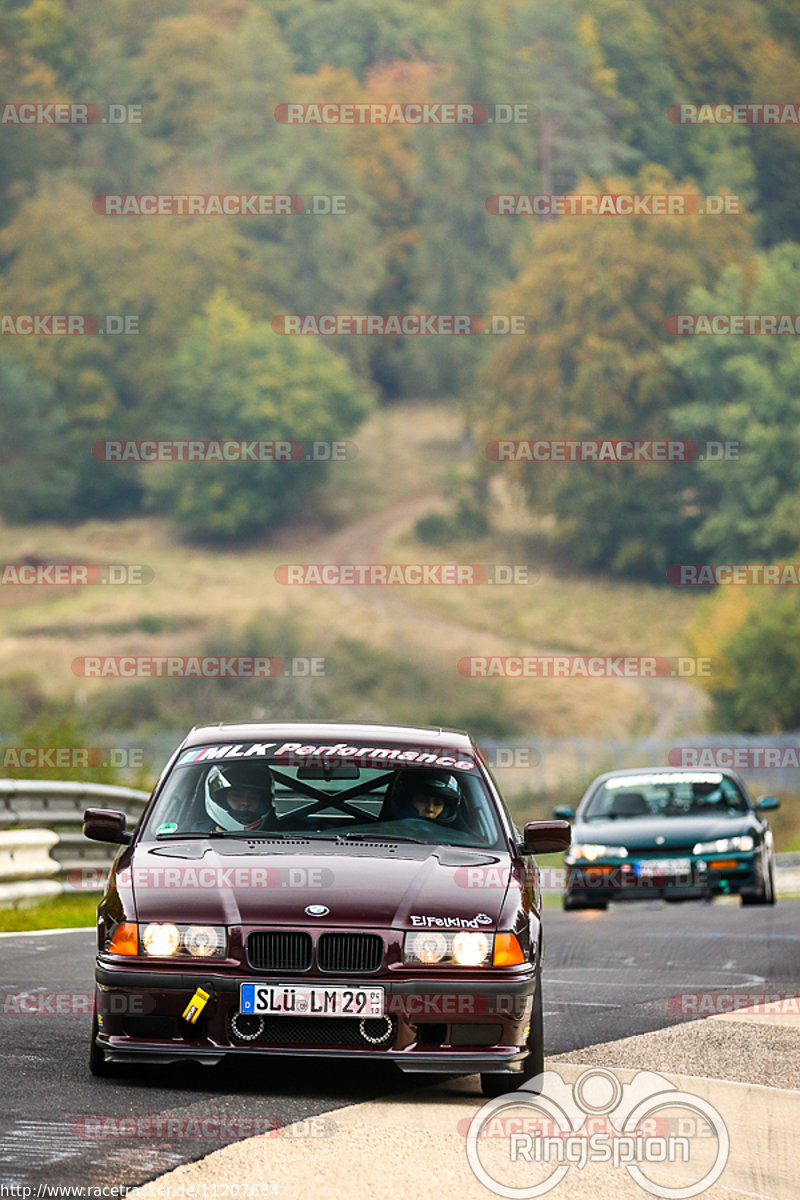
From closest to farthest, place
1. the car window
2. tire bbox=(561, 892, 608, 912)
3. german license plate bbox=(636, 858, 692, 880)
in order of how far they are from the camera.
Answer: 1. the car window
2. german license plate bbox=(636, 858, 692, 880)
3. tire bbox=(561, 892, 608, 912)

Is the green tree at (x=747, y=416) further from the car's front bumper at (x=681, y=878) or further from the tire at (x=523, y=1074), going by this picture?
the tire at (x=523, y=1074)

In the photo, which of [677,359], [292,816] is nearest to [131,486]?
[677,359]

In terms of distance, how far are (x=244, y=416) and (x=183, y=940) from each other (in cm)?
9082

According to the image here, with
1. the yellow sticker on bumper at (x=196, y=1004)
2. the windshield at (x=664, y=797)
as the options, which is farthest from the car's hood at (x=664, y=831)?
the yellow sticker on bumper at (x=196, y=1004)

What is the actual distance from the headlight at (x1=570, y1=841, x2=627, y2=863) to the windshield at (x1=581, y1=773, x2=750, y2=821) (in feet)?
2.89

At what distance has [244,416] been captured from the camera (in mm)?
97312

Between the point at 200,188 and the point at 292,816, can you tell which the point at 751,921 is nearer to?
the point at 292,816

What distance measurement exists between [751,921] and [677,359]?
246 ft

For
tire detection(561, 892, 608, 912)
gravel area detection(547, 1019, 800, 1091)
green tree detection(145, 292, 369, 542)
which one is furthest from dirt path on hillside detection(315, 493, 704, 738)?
gravel area detection(547, 1019, 800, 1091)

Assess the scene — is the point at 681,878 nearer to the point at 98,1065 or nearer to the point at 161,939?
the point at 98,1065

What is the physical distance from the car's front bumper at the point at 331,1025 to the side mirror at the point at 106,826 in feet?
3.67

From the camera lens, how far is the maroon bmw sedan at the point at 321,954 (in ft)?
23.8

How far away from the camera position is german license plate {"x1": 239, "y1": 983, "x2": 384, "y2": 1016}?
7207 millimetres

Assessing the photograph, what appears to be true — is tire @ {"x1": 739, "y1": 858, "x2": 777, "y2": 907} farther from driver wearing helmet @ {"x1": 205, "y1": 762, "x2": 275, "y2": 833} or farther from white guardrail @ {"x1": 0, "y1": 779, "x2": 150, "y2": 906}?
driver wearing helmet @ {"x1": 205, "y1": 762, "x2": 275, "y2": 833}
